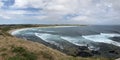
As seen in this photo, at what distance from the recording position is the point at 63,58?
20.3 meters

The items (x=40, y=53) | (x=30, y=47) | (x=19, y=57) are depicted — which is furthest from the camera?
(x=30, y=47)

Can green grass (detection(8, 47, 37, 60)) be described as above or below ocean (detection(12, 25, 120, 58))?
above

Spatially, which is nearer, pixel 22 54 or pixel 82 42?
pixel 22 54

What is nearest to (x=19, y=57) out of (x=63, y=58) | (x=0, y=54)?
(x=0, y=54)

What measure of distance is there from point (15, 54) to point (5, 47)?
1.95 meters

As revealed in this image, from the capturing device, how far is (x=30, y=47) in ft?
70.3

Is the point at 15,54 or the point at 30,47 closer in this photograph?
the point at 15,54

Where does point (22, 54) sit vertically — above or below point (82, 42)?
above

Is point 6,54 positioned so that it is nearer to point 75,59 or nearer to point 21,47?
point 21,47

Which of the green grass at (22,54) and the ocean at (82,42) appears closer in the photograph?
the green grass at (22,54)

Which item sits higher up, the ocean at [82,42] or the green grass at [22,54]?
the green grass at [22,54]

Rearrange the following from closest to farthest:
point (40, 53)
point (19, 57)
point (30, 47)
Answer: point (19, 57), point (40, 53), point (30, 47)

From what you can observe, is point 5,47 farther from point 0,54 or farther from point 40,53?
point 40,53

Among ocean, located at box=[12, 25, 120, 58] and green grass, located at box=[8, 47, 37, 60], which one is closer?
green grass, located at box=[8, 47, 37, 60]
